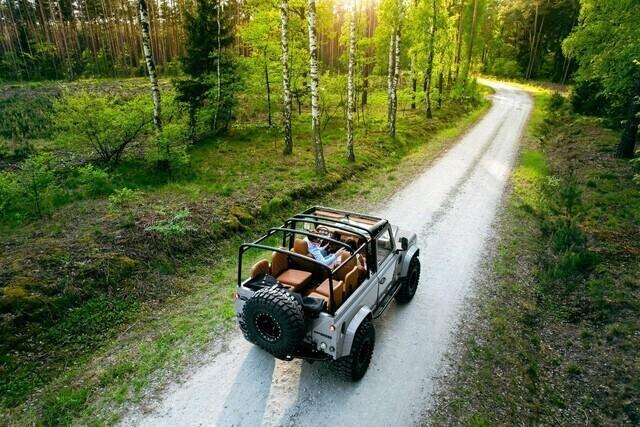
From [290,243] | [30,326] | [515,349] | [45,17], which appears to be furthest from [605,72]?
[45,17]

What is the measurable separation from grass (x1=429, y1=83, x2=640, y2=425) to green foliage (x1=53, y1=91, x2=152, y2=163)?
14475 mm

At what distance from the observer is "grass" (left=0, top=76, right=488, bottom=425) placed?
19.9 feet

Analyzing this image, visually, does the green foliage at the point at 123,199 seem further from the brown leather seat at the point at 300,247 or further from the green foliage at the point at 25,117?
the green foliage at the point at 25,117

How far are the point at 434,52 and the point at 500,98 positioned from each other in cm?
1873

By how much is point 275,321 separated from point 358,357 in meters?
1.62

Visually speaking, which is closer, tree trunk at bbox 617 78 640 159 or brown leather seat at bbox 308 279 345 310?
brown leather seat at bbox 308 279 345 310

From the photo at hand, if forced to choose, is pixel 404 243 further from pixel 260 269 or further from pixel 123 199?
pixel 123 199

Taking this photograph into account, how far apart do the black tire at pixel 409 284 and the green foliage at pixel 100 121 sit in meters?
12.9

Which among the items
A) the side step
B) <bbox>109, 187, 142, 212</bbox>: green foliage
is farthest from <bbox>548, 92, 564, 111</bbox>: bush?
<bbox>109, 187, 142, 212</bbox>: green foliage

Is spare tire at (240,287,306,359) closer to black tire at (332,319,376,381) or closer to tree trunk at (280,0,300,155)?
black tire at (332,319,376,381)

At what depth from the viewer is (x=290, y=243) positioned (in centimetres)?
805

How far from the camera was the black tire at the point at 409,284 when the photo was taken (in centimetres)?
812

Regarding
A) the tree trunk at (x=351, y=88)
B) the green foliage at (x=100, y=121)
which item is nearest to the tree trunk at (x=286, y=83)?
the tree trunk at (x=351, y=88)

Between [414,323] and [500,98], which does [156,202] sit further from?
[500,98]
